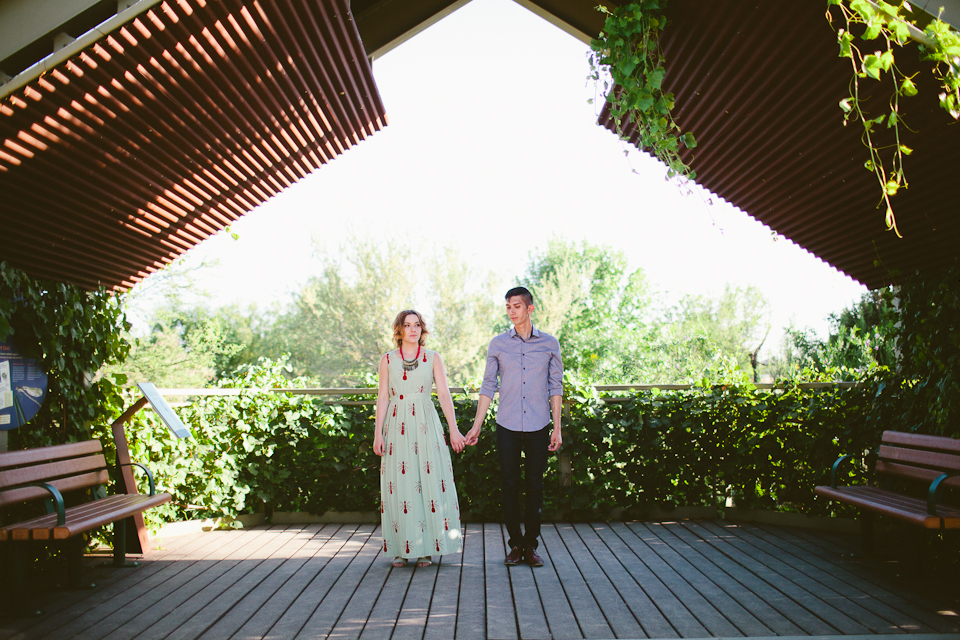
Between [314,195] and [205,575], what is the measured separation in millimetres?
27780

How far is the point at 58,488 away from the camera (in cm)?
414

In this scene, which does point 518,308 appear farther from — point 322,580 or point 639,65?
point 322,580

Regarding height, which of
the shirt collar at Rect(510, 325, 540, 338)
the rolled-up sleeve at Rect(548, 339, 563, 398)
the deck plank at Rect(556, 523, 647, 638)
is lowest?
the deck plank at Rect(556, 523, 647, 638)

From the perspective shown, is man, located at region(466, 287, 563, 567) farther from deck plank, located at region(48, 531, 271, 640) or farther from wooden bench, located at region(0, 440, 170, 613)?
wooden bench, located at region(0, 440, 170, 613)

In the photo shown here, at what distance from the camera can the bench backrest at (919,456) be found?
3.89m

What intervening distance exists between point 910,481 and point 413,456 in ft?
11.5

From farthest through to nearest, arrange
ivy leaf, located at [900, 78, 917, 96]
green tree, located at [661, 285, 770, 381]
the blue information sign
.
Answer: green tree, located at [661, 285, 770, 381], the blue information sign, ivy leaf, located at [900, 78, 917, 96]

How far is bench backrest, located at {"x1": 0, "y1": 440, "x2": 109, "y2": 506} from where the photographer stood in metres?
3.77

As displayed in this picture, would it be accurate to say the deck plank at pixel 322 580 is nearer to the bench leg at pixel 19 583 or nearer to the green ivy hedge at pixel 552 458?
the green ivy hedge at pixel 552 458

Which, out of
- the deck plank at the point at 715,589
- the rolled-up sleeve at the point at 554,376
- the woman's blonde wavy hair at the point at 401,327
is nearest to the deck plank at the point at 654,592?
the deck plank at the point at 715,589

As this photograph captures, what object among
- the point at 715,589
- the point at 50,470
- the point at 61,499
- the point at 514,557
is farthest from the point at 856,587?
the point at 50,470

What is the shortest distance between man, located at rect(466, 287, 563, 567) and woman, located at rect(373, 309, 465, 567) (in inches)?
11.7

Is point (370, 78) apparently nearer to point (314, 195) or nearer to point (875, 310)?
point (875, 310)

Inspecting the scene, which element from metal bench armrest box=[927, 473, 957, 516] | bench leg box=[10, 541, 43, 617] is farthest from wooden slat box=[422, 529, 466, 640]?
metal bench armrest box=[927, 473, 957, 516]
